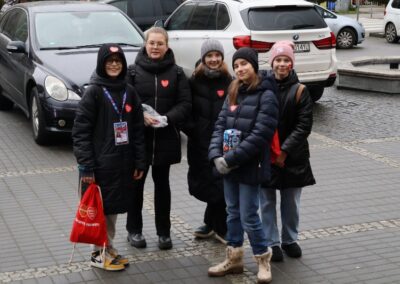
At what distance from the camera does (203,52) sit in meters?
5.76

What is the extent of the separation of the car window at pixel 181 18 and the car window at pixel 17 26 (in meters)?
2.88

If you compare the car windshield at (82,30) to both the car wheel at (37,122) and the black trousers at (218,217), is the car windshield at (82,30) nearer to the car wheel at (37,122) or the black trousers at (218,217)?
the car wheel at (37,122)

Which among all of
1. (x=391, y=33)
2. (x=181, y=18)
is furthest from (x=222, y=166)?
(x=391, y=33)

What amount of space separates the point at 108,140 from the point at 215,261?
1304 mm

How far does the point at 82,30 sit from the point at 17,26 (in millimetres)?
1324

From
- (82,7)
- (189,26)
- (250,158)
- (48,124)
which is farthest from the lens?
(189,26)

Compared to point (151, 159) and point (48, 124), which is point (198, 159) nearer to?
point (151, 159)

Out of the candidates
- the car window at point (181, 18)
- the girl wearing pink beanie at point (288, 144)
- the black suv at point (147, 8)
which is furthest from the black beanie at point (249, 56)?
the black suv at point (147, 8)

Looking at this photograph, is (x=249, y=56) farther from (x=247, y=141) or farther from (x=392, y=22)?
(x=392, y=22)

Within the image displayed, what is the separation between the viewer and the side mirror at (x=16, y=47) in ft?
33.6

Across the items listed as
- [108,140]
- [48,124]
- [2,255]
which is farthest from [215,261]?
[48,124]

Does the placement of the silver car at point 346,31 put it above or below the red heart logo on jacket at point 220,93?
below

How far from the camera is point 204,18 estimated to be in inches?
505

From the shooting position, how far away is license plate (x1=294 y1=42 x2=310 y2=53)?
38.7ft
